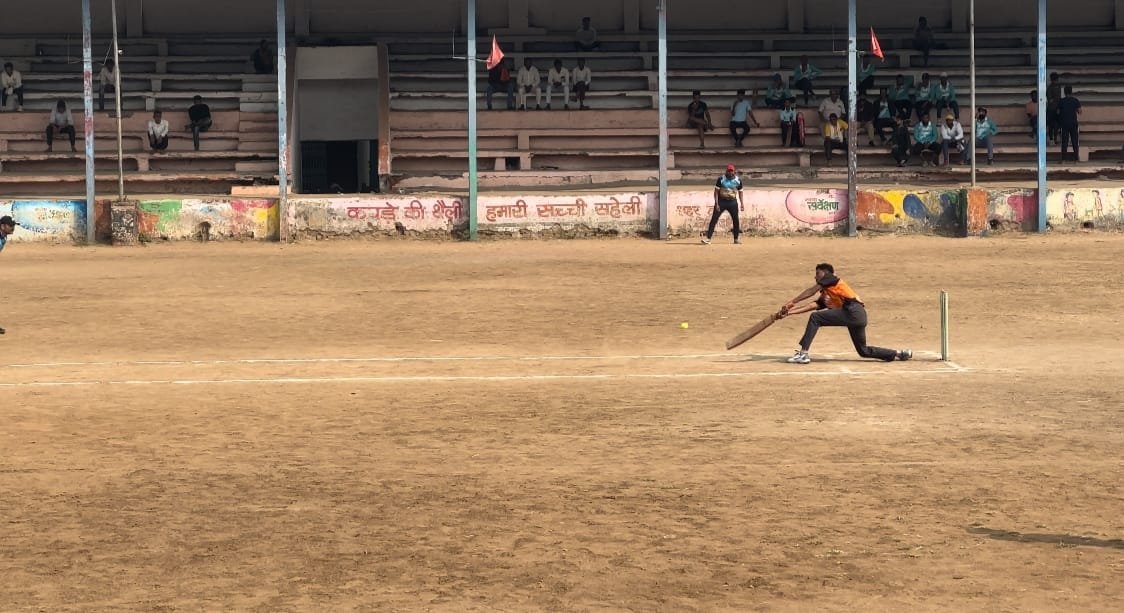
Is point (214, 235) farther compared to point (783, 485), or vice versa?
point (214, 235)

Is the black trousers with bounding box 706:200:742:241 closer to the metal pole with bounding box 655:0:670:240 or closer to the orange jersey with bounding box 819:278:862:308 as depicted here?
the metal pole with bounding box 655:0:670:240

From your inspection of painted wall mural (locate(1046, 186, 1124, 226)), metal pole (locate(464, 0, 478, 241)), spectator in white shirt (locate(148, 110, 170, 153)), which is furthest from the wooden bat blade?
spectator in white shirt (locate(148, 110, 170, 153))

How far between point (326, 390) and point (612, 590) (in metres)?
7.21

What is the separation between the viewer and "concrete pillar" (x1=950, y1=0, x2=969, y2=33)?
3903 cm

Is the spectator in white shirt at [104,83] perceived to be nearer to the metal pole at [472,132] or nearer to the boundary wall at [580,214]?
the boundary wall at [580,214]

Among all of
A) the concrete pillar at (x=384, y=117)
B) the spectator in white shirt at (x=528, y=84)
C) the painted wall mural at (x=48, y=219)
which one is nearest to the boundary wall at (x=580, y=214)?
the painted wall mural at (x=48, y=219)

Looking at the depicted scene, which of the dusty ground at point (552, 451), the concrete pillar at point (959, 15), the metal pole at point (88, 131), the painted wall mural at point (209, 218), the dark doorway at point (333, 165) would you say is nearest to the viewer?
the dusty ground at point (552, 451)

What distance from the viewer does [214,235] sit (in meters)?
29.4

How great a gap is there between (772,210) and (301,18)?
1396cm

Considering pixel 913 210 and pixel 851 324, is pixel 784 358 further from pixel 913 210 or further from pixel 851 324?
pixel 913 210

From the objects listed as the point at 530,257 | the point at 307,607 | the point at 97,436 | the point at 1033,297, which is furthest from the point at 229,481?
the point at 530,257

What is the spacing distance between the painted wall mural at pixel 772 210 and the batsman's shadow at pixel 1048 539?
2043 centimetres

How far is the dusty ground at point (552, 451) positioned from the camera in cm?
854

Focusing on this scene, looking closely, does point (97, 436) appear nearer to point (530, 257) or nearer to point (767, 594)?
point (767, 594)
